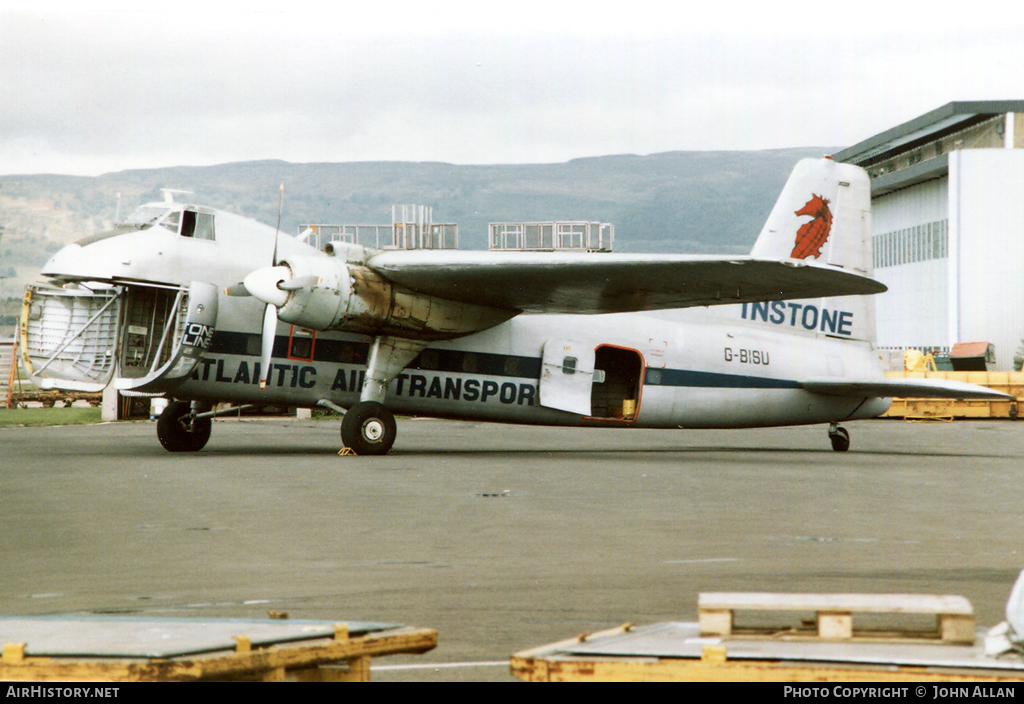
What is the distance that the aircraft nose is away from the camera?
1716 centimetres

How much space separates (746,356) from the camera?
843 inches

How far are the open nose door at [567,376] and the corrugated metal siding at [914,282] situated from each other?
139 ft

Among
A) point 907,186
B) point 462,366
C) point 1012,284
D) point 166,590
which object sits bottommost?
point 166,590

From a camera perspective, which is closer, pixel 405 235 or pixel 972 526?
pixel 972 526

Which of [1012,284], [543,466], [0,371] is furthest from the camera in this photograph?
[1012,284]

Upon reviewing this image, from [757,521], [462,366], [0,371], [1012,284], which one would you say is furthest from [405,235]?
[757,521]

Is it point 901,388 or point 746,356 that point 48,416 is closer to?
point 746,356

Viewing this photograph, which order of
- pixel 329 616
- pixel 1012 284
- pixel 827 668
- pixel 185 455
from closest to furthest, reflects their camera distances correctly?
Answer: pixel 827 668 < pixel 329 616 < pixel 185 455 < pixel 1012 284

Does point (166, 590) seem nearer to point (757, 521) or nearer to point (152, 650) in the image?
point (152, 650)

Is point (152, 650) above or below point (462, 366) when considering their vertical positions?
below

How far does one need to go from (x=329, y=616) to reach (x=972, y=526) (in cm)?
748

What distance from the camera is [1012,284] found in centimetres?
5431

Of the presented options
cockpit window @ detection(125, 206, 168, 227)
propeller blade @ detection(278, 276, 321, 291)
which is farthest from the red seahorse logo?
cockpit window @ detection(125, 206, 168, 227)

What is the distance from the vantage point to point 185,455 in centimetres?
1902
